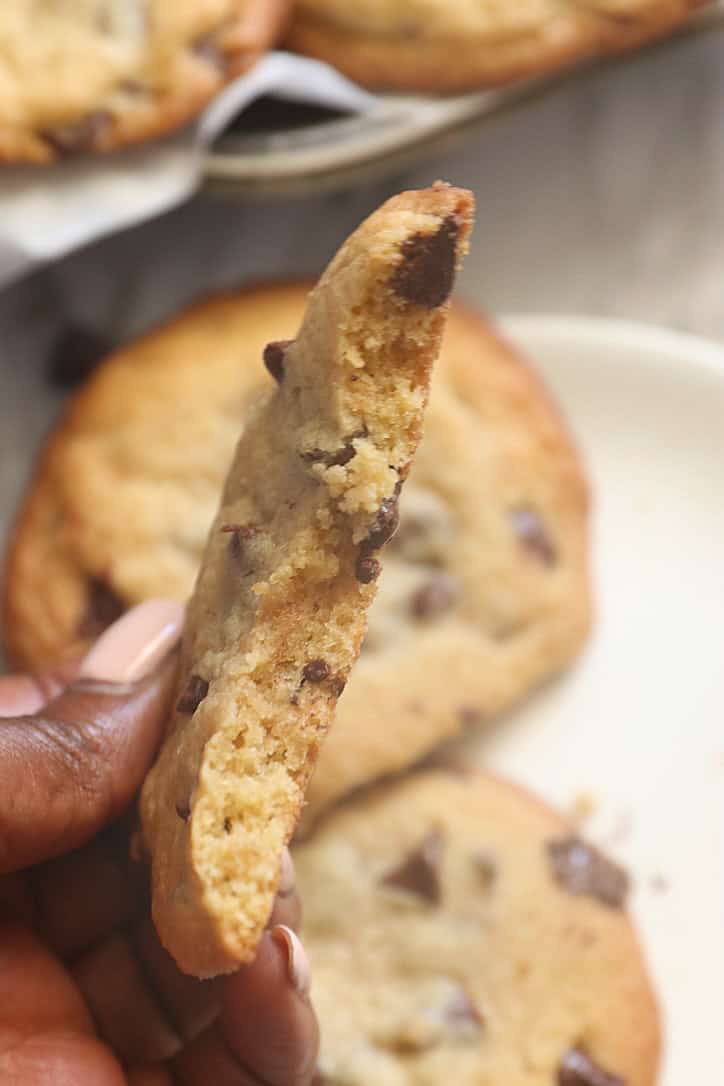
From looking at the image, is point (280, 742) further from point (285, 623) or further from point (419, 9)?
point (419, 9)

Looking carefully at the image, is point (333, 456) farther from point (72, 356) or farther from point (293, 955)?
point (72, 356)

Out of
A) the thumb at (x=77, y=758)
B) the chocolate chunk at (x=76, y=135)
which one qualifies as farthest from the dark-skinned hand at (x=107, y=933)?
the chocolate chunk at (x=76, y=135)

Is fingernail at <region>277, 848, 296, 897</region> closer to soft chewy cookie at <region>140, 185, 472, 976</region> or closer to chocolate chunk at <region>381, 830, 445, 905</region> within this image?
soft chewy cookie at <region>140, 185, 472, 976</region>

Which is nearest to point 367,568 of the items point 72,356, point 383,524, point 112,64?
point 383,524

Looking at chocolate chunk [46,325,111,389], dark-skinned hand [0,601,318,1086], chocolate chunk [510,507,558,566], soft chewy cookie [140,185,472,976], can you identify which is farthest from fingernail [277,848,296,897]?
chocolate chunk [46,325,111,389]

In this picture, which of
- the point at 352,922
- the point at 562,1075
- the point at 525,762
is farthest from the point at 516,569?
the point at 562,1075

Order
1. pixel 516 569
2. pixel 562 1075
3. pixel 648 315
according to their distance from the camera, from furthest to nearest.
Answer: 1. pixel 648 315
2. pixel 516 569
3. pixel 562 1075

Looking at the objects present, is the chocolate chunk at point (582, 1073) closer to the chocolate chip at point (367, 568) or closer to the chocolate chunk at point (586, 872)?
the chocolate chunk at point (586, 872)
